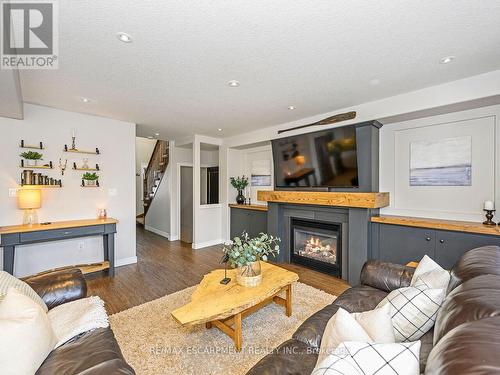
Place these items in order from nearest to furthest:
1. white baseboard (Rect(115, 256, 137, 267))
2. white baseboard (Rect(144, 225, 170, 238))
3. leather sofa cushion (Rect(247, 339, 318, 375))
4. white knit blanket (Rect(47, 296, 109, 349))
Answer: leather sofa cushion (Rect(247, 339, 318, 375)) < white knit blanket (Rect(47, 296, 109, 349)) < white baseboard (Rect(115, 256, 137, 267)) < white baseboard (Rect(144, 225, 170, 238))

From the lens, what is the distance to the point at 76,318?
58.2 inches

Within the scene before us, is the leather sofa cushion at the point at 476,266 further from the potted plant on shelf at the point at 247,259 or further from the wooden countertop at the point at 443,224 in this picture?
the potted plant on shelf at the point at 247,259

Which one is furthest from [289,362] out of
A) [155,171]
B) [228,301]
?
[155,171]

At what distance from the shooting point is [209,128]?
4.49m

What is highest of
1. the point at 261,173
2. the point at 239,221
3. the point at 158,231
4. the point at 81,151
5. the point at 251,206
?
the point at 81,151

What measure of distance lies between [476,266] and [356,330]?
104 centimetres

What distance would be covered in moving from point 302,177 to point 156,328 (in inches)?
111

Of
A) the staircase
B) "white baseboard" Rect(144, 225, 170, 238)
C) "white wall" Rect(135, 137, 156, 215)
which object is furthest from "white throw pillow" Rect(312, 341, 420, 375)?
"white wall" Rect(135, 137, 156, 215)

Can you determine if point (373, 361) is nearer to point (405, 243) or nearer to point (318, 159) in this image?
point (405, 243)

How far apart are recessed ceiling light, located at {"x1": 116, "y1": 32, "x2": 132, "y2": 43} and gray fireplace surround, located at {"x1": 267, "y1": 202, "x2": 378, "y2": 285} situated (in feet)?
10.2

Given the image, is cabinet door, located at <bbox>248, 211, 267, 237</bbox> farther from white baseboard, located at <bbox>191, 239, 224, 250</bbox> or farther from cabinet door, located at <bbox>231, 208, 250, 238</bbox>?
white baseboard, located at <bbox>191, 239, 224, 250</bbox>

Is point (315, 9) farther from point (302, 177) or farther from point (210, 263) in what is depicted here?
point (210, 263)

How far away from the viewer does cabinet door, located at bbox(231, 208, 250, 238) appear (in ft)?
16.5

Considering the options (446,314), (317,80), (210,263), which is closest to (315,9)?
(317,80)
